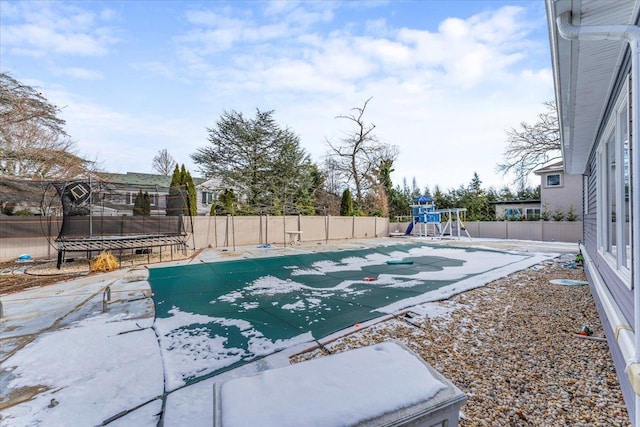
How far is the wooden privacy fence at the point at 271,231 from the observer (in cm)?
865

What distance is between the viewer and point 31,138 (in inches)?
345

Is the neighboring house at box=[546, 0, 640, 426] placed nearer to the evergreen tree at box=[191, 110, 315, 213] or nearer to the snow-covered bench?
the snow-covered bench

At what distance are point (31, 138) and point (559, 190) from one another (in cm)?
2334

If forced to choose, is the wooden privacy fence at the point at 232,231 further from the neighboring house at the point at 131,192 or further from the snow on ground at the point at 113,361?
the snow on ground at the point at 113,361

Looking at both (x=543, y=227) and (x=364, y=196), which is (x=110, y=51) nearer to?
(x=364, y=196)

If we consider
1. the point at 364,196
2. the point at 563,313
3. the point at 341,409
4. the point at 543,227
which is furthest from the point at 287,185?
the point at 341,409

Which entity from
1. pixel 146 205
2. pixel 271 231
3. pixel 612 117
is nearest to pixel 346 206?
pixel 271 231

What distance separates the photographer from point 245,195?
672 inches

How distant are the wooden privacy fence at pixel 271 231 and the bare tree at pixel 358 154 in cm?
420

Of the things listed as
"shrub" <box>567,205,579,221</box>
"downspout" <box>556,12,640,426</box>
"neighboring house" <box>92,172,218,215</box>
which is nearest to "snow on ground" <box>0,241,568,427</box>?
"downspout" <box>556,12,640,426</box>

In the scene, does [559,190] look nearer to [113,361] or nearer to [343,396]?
[343,396]

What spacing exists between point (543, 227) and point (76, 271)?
1842cm

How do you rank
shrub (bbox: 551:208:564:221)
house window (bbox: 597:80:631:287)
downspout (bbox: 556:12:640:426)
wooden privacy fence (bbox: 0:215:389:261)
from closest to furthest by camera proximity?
downspout (bbox: 556:12:640:426) → house window (bbox: 597:80:631:287) → wooden privacy fence (bbox: 0:215:389:261) → shrub (bbox: 551:208:564:221)

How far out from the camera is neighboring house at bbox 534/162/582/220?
15.4m
